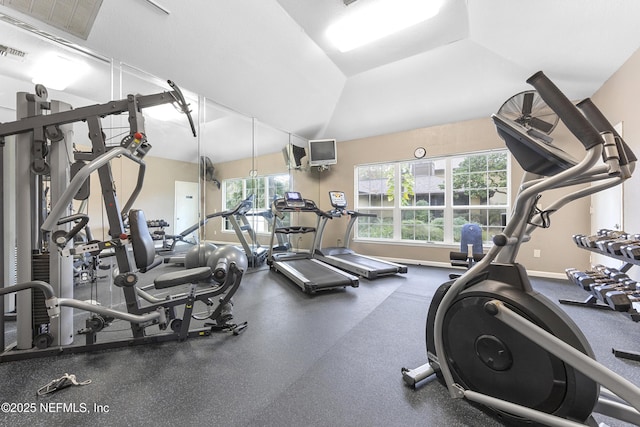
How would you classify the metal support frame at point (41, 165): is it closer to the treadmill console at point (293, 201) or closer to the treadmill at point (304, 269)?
the treadmill at point (304, 269)

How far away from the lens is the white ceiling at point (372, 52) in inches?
115

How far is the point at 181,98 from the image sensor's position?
82.3 inches

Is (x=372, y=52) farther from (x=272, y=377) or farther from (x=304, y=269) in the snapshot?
(x=272, y=377)

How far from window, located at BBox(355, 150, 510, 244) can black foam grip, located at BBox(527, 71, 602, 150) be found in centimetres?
428

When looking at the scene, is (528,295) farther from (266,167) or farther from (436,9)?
(266,167)

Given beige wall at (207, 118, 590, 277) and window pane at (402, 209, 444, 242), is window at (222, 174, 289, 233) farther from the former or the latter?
window pane at (402, 209, 444, 242)

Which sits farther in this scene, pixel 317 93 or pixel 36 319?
pixel 317 93

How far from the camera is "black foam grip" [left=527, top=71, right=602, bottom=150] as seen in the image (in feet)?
3.31

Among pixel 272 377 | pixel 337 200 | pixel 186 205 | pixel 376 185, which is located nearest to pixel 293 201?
pixel 337 200

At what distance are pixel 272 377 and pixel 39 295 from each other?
1.99 meters

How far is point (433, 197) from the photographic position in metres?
5.28

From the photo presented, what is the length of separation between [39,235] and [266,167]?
183 inches

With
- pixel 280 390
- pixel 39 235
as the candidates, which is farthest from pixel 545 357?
pixel 39 235

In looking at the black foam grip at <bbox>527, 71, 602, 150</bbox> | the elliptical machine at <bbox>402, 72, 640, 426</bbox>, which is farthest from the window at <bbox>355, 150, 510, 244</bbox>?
the black foam grip at <bbox>527, 71, 602, 150</bbox>
